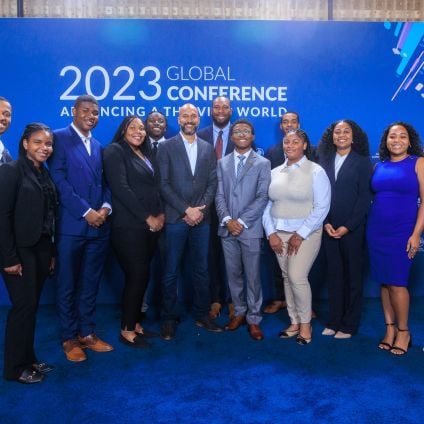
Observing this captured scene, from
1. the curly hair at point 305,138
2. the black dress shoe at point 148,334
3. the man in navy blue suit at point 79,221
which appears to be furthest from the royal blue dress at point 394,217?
the man in navy blue suit at point 79,221

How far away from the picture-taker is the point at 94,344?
11.0ft

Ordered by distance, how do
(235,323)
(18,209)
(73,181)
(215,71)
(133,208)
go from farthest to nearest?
(215,71) → (235,323) → (133,208) → (73,181) → (18,209)

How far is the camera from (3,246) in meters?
2.61

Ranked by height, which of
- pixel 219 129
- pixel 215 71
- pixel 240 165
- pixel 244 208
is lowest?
pixel 244 208

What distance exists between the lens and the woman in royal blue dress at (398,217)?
10.3 ft

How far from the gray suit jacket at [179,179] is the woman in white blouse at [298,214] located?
1.72 feet

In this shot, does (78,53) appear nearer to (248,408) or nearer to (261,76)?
(261,76)

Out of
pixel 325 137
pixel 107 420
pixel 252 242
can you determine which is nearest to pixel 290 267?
pixel 252 242

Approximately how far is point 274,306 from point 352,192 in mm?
1397

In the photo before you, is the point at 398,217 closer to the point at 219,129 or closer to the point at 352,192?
the point at 352,192

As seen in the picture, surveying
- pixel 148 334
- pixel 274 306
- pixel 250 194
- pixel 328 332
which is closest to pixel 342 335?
pixel 328 332

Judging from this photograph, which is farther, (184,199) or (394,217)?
(184,199)

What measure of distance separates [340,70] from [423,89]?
2.81 feet

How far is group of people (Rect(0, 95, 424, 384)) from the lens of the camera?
3080 millimetres
